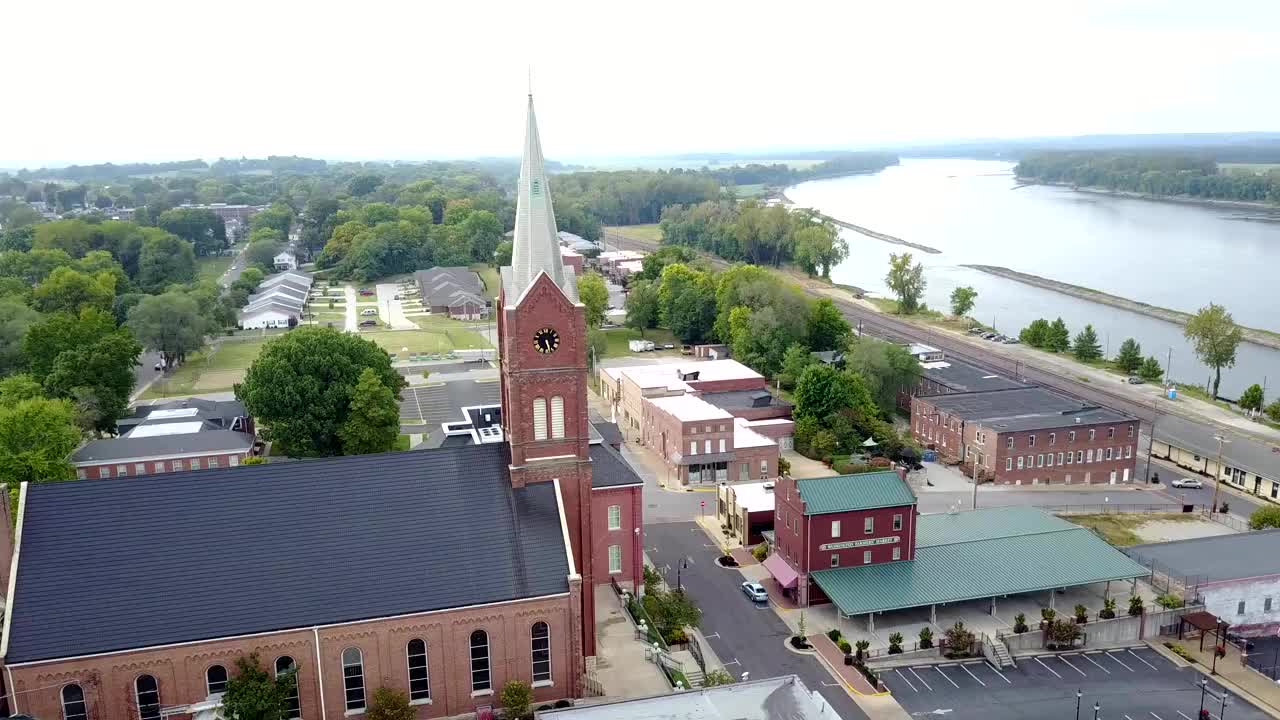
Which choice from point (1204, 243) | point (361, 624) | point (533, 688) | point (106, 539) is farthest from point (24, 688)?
point (1204, 243)

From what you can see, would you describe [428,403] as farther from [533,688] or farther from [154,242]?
[154,242]

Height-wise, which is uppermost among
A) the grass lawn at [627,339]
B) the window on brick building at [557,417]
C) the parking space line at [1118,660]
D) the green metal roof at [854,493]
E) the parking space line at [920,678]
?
the window on brick building at [557,417]

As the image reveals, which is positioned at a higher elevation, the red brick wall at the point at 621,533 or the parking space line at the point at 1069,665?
the red brick wall at the point at 621,533

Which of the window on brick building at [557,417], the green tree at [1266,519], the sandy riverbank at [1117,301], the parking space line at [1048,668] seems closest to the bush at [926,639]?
the parking space line at [1048,668]

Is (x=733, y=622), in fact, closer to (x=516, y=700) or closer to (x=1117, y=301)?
(x=516, y=700)

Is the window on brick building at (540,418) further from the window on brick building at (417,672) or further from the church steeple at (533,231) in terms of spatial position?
the window on brick building at (417,672)

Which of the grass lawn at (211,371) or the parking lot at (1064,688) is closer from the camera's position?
the parking lot at (1064,688)

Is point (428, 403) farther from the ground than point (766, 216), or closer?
closer

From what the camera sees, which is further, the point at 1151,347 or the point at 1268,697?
the point at 1151,347
